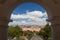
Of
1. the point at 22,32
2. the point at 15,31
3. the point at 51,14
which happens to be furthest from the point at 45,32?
the point at 51,14

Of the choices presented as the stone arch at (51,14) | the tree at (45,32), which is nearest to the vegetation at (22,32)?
the tree at (45,32)

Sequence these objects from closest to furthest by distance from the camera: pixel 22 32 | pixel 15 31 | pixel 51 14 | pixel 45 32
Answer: pixel 51 14 → pixel 45 32 → pixel 22 32 → pixel 15 31

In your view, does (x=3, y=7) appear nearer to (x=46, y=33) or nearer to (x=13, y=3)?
(x=13, y=3)

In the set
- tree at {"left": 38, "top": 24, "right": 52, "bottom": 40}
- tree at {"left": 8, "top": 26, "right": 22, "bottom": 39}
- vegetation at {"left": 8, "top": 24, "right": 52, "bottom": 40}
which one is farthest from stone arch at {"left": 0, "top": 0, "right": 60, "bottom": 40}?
tree at {"left": 8, "top": 26, "right": 22, "bottom": 39}

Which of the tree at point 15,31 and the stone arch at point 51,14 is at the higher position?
the tree at point 15,31

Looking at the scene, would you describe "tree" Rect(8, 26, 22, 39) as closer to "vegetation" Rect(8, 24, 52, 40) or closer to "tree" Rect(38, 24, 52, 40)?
"vegetation" Rect(8, 24, 52, 40)

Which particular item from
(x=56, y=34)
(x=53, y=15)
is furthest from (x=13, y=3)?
(x=56, y=34)

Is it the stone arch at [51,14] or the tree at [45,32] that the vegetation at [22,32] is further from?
the stone arch at [51,14]

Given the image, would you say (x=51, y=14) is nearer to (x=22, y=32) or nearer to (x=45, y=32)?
(x=45, y=32)

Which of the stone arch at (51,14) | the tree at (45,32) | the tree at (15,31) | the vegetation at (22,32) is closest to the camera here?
the stone arch at (51,14)

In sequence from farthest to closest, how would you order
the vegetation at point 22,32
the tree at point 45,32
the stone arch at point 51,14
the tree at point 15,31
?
the tree at point 15,31
the vegetation at point 22,32
the tree at point 45,32
the stone arch at point 51,14

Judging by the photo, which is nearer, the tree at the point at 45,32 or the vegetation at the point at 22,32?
the tree at the point at 45,32
